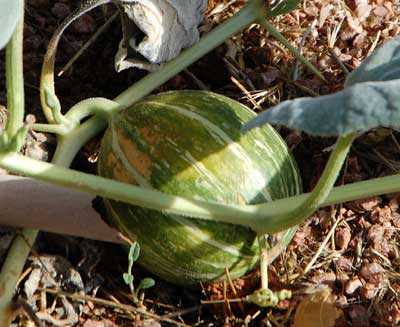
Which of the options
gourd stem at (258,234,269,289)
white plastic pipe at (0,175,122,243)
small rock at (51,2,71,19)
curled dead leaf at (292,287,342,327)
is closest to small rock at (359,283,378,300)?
curled dead leaf at (292,287,342,327)

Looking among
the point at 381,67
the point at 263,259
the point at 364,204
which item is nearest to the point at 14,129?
the point at 263,259

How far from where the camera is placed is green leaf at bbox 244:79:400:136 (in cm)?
128

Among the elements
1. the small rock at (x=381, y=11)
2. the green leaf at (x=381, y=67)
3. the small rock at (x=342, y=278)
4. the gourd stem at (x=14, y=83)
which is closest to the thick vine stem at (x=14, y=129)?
the gourd stem at (x=14, y=83)

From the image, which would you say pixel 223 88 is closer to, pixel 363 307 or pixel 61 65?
pixel 61 65

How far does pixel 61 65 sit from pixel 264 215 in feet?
3.18

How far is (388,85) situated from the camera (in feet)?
4.39

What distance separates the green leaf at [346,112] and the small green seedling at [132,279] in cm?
54

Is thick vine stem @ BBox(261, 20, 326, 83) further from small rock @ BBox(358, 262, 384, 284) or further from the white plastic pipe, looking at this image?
the white plastic pipe

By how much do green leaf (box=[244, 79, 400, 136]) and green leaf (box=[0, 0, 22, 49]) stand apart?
19.6 inches

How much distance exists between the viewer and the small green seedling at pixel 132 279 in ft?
5.66

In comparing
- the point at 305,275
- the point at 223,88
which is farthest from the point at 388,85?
the point at 223,88

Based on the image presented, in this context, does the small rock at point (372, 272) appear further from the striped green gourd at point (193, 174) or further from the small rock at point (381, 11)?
the small rock at point (381, 11)

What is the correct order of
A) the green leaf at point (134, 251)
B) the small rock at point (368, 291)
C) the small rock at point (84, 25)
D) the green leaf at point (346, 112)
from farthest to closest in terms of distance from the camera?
the small rock at point (84, 25) → the small rock at point (368, 291) → the green leaf at point (134, 251) → the green leaf at point (346, 112)

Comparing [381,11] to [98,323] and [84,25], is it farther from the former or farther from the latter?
[98,323]
